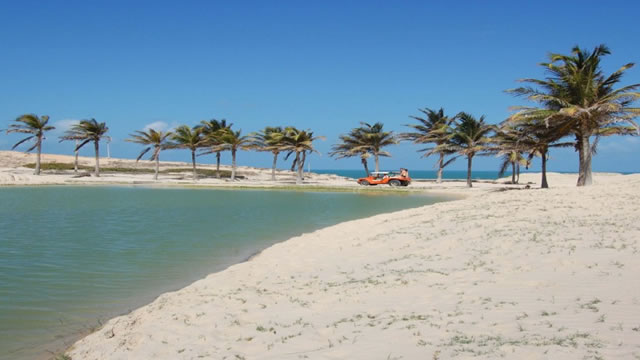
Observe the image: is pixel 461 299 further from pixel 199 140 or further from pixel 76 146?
pixel 76 146

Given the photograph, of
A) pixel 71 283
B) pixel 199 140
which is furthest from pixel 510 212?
pixel 199 140

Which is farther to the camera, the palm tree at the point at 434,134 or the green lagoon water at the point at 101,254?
the palm tree at the point at 434,134

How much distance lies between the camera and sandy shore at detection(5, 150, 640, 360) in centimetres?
519

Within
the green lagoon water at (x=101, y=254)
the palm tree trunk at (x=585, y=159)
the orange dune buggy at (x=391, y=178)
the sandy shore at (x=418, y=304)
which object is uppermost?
the palm tree trunk at (x=585, y=159)

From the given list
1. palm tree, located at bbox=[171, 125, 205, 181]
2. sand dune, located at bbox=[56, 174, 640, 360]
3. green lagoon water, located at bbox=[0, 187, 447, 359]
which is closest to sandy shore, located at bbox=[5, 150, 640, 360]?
sand dune, located at bbox=[56, 174, 640, 360]

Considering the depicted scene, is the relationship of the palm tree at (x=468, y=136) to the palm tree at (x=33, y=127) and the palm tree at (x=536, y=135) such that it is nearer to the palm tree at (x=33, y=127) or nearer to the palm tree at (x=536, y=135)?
the palm tree at (x=536, y=135)

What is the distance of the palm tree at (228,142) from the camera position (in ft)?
187

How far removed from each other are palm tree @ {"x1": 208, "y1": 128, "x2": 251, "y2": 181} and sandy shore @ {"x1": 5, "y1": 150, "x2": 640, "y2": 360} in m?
45.8

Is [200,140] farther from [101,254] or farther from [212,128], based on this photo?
[101,254]

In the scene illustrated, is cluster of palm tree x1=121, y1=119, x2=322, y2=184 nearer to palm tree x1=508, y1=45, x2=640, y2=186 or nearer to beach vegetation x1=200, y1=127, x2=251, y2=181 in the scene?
beach vegetation x1=200, y1=127, x2=251, y2=181

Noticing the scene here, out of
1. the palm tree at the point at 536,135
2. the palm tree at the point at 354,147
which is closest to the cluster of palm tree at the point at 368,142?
the palm tree at the point at 354,147

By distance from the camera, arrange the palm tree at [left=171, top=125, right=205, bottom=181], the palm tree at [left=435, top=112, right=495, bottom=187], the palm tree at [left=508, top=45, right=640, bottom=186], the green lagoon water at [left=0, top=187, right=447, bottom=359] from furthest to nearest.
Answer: the palm tree at [left=171, top=125, right=205, bottom=181], the palm tree at [left=435, top=112, right=495, bottom=187], the palm tree at [left=508, top=45, right=640, bottom=186], the green lagoon water at [left=0, top=187, right=447, bottom=359]

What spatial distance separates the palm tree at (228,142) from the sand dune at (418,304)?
45.9m

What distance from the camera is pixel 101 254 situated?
40.9 ft
